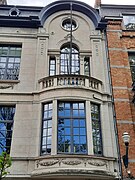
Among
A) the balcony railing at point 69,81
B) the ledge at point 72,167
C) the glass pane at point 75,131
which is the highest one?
the balcony railing at point 69,81

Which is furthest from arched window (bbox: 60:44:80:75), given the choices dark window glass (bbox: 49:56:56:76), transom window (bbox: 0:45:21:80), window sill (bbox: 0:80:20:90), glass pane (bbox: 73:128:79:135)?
glass pane (bbox: 73:128:79:135)

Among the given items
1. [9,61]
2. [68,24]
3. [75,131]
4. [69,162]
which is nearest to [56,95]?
[75,131]

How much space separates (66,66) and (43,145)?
504 centimetres

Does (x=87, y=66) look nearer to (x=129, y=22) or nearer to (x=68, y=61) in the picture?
(x=68, y=61)

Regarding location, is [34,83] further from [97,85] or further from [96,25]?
[96,25]

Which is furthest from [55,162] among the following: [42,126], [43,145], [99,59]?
[99,59]

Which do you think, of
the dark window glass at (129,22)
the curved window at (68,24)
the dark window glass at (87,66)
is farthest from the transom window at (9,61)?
the dark window glass at (129,22)

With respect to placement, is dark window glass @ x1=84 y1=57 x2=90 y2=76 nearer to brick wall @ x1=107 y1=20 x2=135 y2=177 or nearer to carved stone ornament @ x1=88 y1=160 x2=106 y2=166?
brick wall @ x1=107 y1=20 x2=135 y2=177

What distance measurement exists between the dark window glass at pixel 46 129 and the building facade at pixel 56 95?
5cm

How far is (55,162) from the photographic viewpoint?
33.6ft

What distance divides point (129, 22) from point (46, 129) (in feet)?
31.8

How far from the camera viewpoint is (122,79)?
13.2m

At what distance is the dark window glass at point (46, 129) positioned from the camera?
35.9 feet

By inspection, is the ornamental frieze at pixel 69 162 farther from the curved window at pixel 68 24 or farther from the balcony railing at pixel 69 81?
the curved window at pixel 68 24
